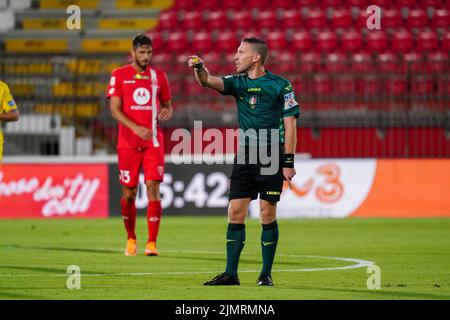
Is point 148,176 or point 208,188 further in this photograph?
point 208,188

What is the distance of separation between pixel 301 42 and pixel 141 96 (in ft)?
43.4

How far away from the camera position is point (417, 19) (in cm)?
2598

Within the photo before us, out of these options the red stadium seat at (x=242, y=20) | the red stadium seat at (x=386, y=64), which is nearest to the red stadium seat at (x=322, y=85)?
the red stadium seat at (x=386, y=64)

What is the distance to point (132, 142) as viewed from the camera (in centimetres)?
1267

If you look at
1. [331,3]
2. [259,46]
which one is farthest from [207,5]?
[259,46]

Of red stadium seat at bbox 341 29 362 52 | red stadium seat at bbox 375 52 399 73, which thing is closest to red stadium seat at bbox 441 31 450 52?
red stadium seat at bbox 375 52 399 73

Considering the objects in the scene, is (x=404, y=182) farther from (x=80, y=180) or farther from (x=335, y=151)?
(x=80, y=180)

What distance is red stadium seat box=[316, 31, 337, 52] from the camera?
25188 millimetres

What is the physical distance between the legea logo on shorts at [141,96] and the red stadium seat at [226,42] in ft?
42.7

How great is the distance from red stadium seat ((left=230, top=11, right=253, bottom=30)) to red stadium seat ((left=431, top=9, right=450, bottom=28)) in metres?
4.42

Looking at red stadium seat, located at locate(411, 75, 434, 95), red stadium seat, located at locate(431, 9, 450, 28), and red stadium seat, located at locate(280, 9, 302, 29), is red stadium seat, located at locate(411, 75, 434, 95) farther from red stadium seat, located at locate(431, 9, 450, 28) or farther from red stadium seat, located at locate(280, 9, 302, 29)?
red stadium seat, located at locate(280, 9, 302, 29)

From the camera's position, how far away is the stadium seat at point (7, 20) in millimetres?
28406
